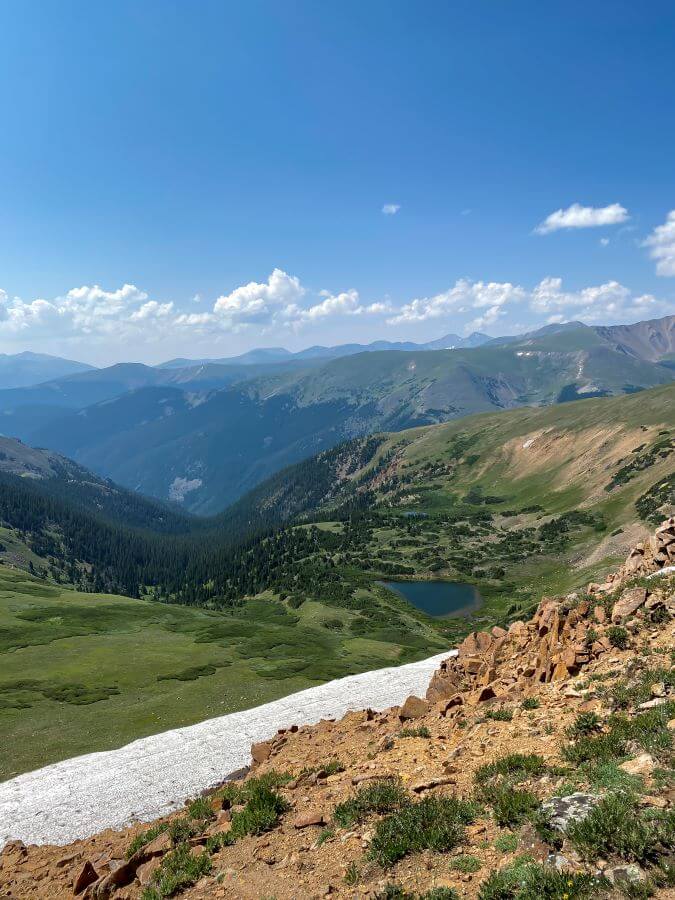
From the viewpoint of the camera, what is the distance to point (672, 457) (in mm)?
172875

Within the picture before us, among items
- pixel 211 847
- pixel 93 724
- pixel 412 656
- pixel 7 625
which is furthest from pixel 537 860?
pixel 7 625

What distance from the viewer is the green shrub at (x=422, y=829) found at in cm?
1280

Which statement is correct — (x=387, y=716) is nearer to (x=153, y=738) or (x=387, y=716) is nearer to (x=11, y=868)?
(x=11, y=868)

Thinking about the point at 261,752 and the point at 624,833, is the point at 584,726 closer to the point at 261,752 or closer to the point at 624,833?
the point at 624,833

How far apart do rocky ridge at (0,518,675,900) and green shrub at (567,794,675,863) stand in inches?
1.4

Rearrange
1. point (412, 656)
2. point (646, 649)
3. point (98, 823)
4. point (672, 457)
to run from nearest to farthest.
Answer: point (646, 649) < point (98, 823) < point (412, 656) < point (672, 457)

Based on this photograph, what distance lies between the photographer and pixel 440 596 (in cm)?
16075

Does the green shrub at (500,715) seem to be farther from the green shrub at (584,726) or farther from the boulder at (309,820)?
the boulder at (309,820)

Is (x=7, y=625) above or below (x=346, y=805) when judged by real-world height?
below

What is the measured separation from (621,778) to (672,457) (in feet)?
642

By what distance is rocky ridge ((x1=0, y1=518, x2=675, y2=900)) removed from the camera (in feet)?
36.1

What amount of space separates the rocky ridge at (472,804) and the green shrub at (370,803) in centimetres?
5

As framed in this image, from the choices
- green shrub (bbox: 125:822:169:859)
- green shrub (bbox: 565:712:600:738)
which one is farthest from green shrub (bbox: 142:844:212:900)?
green shrub (bbox: 565:712:600:738)

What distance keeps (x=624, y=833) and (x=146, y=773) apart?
1556 inches
